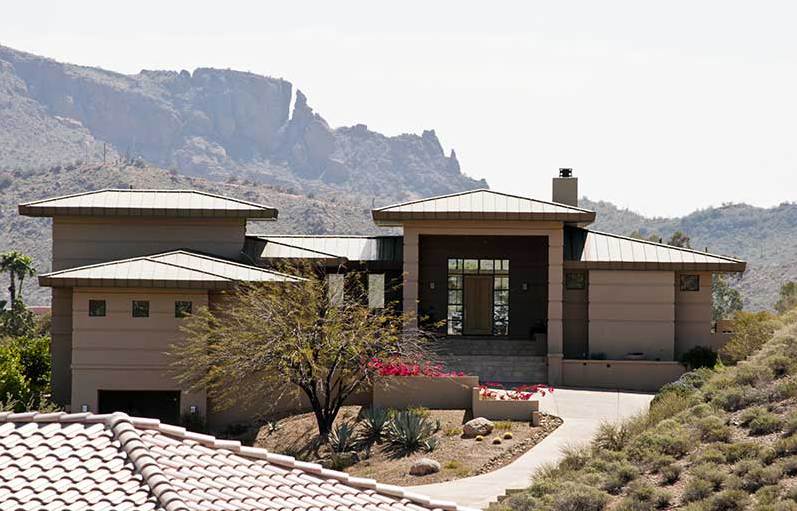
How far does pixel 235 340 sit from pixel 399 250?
11.5 metres

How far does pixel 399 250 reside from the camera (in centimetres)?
4341

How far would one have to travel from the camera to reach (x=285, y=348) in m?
32.5

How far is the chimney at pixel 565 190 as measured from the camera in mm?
46281

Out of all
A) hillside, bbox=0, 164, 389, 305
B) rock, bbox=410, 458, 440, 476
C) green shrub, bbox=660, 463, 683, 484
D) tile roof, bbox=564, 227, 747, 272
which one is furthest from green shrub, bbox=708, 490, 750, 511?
hillside, bbox=0, 164, 389, 305

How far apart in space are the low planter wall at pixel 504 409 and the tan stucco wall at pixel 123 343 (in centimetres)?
775

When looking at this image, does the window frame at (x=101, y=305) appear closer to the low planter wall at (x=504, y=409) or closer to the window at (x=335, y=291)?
the window at (x=335, y=291)

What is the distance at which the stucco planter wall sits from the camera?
33.1 meters

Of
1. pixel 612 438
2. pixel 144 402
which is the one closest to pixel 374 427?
pixel 612 438

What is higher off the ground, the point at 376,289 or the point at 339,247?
the point at 339,247

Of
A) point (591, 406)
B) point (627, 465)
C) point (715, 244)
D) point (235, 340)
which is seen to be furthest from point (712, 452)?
point (715, 244)

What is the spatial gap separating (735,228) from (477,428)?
438 ft

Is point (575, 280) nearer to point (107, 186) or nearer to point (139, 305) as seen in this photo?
point (139, 305)

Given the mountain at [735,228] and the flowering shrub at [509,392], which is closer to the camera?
the flowering shrub at [509,392]

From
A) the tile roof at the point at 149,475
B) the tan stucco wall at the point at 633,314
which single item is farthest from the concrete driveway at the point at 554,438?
the tile roof at the point at 149,475
